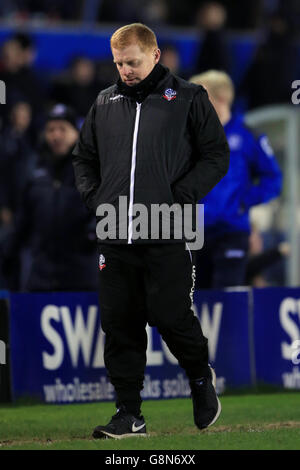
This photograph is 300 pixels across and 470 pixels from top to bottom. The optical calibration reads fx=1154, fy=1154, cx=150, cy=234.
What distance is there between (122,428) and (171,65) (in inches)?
335

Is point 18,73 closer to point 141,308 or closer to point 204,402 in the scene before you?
point 141,308

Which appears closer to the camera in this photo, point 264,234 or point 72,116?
point 72,116

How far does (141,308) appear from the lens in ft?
21.5

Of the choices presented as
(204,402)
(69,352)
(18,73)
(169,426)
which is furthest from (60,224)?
Answer: (18,73)

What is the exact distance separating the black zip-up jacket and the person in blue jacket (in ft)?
7.63

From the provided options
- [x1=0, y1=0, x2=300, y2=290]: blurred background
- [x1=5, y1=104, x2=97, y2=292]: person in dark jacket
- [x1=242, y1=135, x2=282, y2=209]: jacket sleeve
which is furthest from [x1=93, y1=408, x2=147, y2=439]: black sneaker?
[x1=0, y1=0, x2=300, y2=290]: blurred background

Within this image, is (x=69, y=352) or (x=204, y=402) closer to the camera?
(x=204, y=402)

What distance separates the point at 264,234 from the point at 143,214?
25.5 feet

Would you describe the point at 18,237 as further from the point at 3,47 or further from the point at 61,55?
the point at 61,55

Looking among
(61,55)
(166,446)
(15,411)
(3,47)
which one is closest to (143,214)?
(166,446)

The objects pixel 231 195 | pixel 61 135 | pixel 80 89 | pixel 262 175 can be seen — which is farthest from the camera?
pixel 80 89

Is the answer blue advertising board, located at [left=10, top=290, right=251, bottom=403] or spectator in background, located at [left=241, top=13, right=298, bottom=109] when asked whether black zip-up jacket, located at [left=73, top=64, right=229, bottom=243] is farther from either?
spectator in background, located at [left=241, top=13, right=298, bottom=109]
